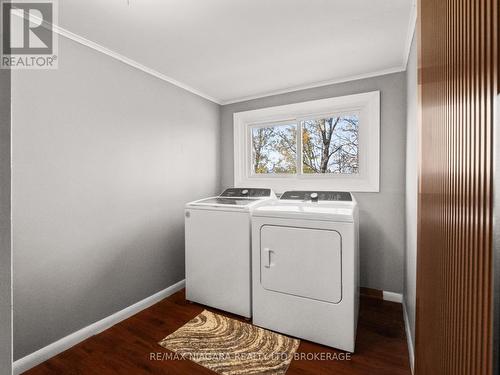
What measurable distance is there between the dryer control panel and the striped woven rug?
124cm

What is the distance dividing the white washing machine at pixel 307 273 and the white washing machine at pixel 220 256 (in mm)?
114

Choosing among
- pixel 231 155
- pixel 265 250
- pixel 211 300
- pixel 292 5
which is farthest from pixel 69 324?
pixel 292 5

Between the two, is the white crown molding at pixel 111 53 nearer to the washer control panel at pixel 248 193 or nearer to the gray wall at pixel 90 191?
the gray wall at pixel 90 191

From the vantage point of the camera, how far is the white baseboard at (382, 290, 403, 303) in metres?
2.41

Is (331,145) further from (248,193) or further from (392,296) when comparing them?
(392,296)

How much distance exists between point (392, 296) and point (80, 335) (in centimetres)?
269

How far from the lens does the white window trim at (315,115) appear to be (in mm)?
2486

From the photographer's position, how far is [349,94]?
2586mm

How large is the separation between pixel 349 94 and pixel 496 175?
2.41 m

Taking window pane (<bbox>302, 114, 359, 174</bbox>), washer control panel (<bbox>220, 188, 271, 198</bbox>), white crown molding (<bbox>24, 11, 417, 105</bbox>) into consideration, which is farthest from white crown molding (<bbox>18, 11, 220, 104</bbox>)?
window pane (<bbox>302, 114, 359, 174</bbox>)

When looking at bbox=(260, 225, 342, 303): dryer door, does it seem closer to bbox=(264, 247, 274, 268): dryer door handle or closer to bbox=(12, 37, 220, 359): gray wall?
bbox=(264, 247, 274, 268): dryer door handle

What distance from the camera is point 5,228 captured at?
49cm

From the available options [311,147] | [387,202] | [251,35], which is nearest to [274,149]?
[311,147]

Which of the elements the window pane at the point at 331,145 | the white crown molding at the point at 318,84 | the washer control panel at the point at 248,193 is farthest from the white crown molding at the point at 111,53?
the window pane at the point at 331,145
